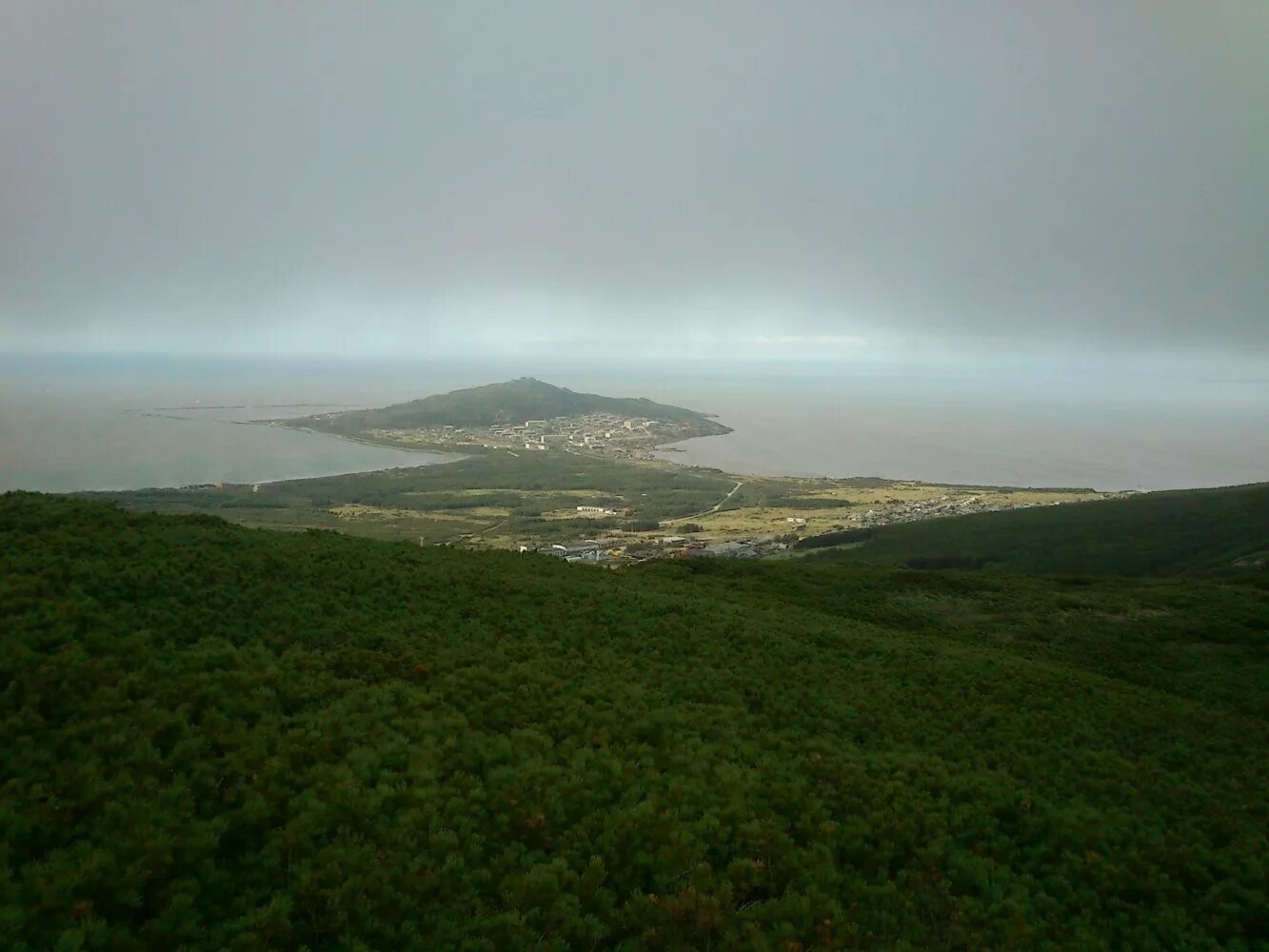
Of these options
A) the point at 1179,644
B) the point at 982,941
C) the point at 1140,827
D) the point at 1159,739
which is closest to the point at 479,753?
Answer: the point at 982,941

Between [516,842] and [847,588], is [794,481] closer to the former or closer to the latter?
[847,588]

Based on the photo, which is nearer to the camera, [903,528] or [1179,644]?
[1179,644]

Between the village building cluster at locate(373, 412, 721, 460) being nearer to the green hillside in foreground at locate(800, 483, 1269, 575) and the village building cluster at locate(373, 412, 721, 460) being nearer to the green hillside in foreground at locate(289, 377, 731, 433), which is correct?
the green hillside in foreground at locate(289, 377, 731, 433)

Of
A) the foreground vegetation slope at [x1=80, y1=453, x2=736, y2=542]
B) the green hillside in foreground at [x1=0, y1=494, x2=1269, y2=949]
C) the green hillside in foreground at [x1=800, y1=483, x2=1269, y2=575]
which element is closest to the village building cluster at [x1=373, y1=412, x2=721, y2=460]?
the foreground vegetation slope at [x1=80, y1=453, x2=736, y2=542]

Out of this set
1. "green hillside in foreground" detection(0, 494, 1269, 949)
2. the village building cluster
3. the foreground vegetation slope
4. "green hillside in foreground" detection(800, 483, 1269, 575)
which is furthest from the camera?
the village building cluster

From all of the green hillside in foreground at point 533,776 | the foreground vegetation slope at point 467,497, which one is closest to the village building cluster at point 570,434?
the foreground vegetation slope at point 467,497

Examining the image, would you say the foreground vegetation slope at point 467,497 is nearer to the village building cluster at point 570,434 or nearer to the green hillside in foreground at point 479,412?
the village building cluster at point 570,434

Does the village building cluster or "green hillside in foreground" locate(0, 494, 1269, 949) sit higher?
the village building cluster
